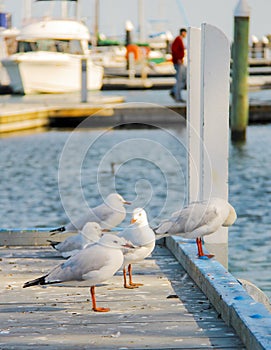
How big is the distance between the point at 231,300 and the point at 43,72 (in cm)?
3381

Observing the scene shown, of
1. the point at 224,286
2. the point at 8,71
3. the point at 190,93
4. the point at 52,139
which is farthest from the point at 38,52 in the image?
the point at 224,286

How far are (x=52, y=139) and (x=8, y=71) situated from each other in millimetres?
15227

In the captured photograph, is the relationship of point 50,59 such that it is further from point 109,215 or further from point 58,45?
point 109,215

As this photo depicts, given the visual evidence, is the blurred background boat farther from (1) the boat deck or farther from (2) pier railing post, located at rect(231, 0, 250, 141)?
(1) the boat deck

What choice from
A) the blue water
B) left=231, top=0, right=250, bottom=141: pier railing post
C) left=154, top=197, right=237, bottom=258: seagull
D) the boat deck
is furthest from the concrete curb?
left=231, top=0, right=250, bottom=141: pier railing post

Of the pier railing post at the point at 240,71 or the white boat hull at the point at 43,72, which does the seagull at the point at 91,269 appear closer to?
the pier railing post at the point at 240,71

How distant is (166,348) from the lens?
493 cm

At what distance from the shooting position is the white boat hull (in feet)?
126

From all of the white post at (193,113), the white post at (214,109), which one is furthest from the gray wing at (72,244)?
the white post at (193,113)

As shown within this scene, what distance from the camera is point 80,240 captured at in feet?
23.7

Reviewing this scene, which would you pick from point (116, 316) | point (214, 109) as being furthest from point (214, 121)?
point (116, 316)

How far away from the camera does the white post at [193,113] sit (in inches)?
322

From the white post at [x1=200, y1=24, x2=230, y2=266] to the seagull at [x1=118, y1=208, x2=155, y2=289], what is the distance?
3.51 feet

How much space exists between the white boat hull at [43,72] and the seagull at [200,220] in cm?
3168
